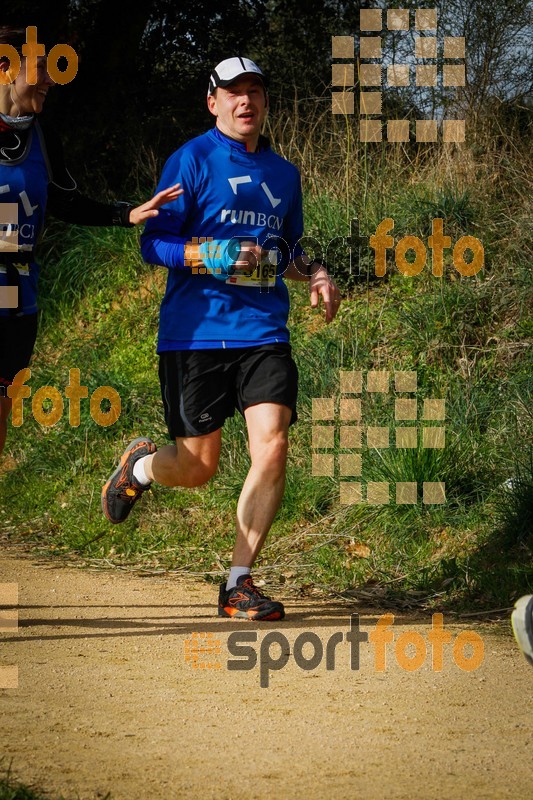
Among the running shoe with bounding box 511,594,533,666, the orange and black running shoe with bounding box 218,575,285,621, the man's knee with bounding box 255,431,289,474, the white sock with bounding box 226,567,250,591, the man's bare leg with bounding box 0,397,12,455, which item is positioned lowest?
the orange and black running shoe with bounding box 218,575,285,621

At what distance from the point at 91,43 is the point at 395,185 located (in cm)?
393

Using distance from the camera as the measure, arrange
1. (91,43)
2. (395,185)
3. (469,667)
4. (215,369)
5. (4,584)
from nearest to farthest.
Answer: (469,667)
(215,369)
(4,584)
(395,185)
(91,43)

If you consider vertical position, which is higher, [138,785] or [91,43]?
[91,43]

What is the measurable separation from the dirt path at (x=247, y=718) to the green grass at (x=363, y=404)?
96cm

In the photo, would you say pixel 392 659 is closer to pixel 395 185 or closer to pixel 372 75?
pixel 395 185

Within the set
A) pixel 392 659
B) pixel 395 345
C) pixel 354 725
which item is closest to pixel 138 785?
pixel 354 725

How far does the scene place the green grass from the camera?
612 centimetres

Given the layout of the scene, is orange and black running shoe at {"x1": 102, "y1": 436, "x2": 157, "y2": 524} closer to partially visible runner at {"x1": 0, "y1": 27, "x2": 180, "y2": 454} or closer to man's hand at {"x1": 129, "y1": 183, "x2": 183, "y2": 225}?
partially visible runner at {"x1": 0, "y1": 27, "x2": 180, "y2": 454}

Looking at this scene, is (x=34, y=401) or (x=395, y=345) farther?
(x=34, y=401)

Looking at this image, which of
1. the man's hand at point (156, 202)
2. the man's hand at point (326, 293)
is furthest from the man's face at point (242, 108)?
the man's hand at point (326, 293)

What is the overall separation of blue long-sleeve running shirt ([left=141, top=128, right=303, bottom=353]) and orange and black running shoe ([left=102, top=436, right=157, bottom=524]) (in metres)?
0.88

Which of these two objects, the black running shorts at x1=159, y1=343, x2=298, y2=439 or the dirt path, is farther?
the black running shorts at x1=159, y1=343, x2=298, y2=439

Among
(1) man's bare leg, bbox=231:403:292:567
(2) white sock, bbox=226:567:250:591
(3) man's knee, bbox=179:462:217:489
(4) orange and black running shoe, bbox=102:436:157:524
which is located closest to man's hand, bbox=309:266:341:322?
(1) man's bare leg, bbox=231:403:292:567

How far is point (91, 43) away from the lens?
1130 cm
